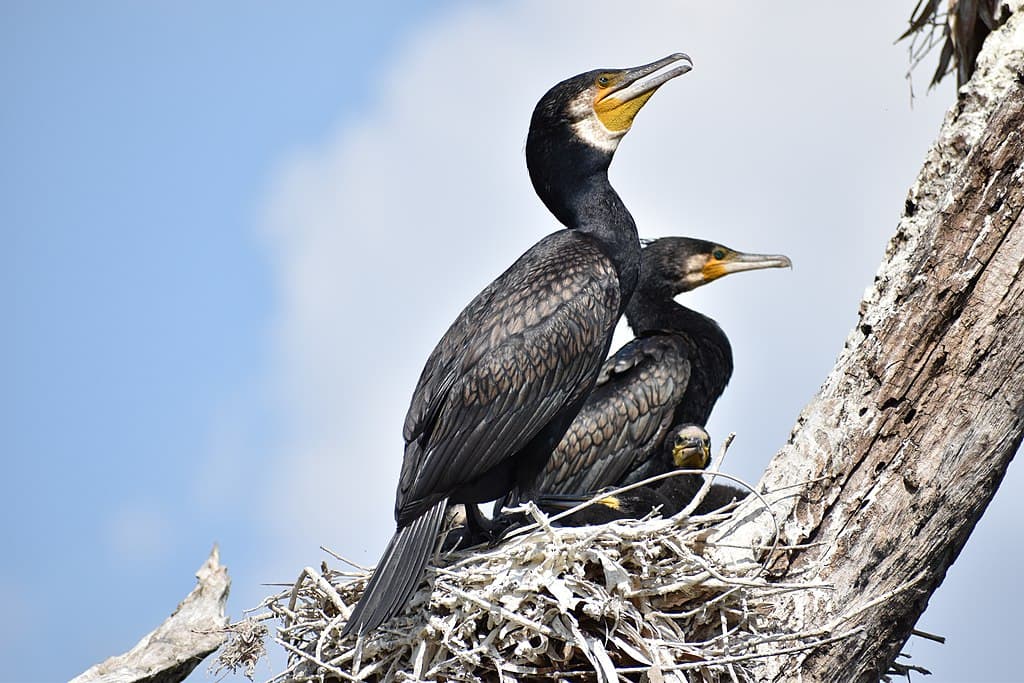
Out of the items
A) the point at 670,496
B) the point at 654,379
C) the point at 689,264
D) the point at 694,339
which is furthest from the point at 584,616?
the point at 689,264

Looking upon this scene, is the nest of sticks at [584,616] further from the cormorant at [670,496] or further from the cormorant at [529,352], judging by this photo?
the cormorant at [670,496]

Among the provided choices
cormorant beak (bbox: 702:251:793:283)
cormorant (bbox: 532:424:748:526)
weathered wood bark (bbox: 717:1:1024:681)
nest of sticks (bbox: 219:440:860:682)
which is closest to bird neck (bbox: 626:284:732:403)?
cormorant beak (bbox: 702:251:793:283)

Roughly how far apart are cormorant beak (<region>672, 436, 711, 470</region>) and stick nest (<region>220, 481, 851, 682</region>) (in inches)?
61.7

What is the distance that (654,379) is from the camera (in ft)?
20.1

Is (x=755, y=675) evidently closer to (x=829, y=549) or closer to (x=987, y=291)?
(x=829, y=549)

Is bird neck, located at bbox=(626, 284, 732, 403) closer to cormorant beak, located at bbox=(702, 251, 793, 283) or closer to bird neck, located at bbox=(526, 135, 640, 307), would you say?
cormorant beak, located at bbox=(702, 251, 793, 283)

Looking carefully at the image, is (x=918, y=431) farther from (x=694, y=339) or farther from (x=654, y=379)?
(x=694, y=339)

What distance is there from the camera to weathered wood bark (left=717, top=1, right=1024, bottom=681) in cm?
339

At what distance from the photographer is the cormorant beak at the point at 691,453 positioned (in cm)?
552

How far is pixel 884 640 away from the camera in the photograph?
345 cm

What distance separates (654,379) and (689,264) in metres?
0.93

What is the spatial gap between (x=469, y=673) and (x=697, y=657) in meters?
0.71

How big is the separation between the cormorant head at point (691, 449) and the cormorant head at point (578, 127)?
1.22m

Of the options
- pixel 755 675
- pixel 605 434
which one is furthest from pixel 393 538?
pixel 605 434
